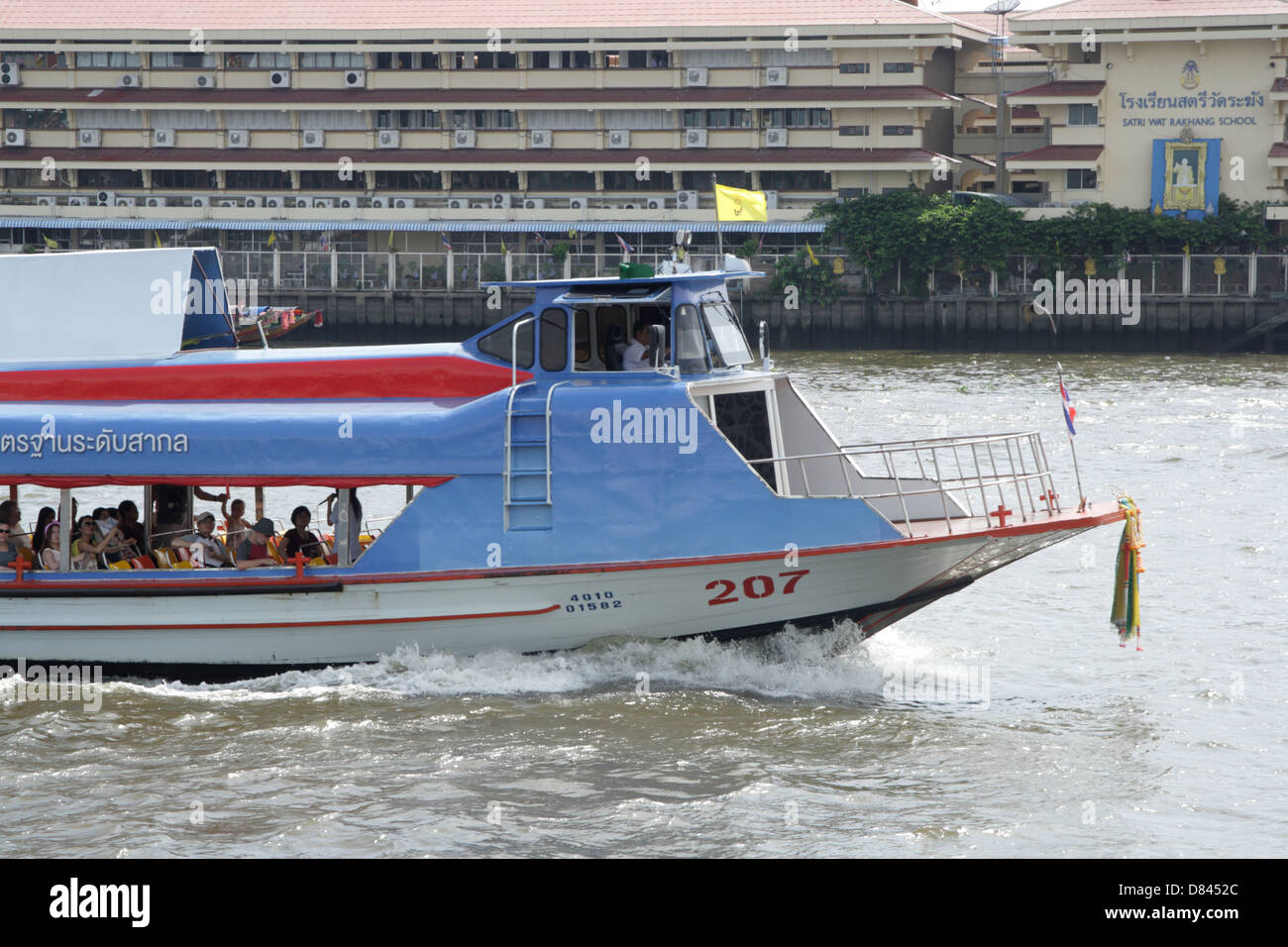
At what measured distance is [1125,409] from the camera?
125 feet

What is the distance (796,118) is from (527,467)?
53.8 metres

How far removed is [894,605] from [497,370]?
4315 mm

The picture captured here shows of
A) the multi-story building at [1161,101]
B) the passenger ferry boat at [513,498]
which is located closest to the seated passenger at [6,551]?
the passenger ferry boat at [513,498]

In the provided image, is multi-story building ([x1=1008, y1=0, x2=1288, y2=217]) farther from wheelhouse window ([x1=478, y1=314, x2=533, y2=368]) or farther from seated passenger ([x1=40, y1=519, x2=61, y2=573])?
seated passenger ([x1=40, y1=519, x2=61, y2=573])

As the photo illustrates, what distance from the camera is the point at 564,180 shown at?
67.8 metres

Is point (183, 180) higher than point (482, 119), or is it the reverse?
point (482, 119)

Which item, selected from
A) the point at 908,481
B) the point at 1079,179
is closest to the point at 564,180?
the point at 1079,179

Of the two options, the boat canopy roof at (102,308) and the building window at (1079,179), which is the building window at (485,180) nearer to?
the building window at (1079,179)

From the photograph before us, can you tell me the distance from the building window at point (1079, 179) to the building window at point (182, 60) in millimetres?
37192

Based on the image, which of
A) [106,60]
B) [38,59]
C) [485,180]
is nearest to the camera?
[485,180]

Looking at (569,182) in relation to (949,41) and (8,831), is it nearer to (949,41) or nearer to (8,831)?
(949,41)

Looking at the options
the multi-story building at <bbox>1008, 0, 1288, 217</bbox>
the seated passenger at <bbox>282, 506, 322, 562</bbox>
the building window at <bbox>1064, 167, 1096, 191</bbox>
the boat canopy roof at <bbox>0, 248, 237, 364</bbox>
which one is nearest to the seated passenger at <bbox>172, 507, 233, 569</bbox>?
the seated passenger at <bbox>282, 506, 322, 562</bbox>

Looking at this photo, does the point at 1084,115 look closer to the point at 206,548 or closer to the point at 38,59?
the point at 38,59

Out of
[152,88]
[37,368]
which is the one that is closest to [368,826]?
[37,368]
